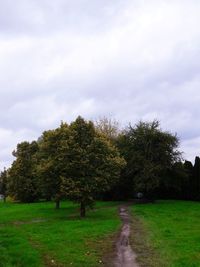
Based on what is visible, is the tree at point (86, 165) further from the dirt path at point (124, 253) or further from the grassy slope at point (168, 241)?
the dirt path at point (124, 253)

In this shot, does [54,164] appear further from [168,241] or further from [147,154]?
[147,154]

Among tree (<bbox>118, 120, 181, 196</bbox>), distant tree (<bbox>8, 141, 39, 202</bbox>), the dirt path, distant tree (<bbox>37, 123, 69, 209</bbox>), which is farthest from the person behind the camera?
distant tree (<bbox>8, 141, 39, 202</bbox>)

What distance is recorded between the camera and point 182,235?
29.4 metres

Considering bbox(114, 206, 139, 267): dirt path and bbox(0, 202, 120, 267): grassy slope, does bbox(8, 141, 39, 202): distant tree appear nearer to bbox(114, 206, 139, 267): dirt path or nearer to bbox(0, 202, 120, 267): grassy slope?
bbox(0, 202, 120, 267): grassy slope

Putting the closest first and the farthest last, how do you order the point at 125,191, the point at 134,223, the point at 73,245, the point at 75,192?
1. the point at 73,245
2. the point at 134,223
3. the point at 75,192
4. the point at 125,191

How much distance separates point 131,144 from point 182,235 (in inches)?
1508

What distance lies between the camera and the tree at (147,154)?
63.8 m

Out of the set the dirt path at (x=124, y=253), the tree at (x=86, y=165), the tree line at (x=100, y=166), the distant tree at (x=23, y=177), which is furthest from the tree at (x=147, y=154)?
the dirt path at (x=124, y=253)

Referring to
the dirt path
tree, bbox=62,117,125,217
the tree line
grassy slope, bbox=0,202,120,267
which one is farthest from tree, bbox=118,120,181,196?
the dirt path

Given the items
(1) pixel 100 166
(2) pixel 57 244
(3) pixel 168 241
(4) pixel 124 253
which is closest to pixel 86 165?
(1) pixel 100 166

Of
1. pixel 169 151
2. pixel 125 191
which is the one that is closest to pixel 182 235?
pixel 169 151

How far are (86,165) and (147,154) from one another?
2308cm

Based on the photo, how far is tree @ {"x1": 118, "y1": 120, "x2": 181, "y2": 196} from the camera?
6375 centimetres

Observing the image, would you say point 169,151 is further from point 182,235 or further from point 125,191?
point 182,235
